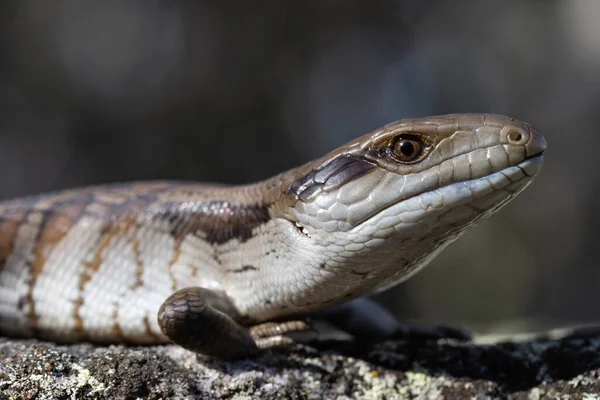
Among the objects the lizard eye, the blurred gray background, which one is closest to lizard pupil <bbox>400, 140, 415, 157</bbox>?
the lizard eye

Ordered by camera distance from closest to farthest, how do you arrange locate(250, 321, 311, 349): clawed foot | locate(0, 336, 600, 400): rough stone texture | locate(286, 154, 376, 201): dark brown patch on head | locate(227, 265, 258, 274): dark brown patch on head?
locate(0, 336, 600, 400): rough stone texture, locate(286, 154, 376, 201): dark brown patch on head, locate(250, 321, 311, 349): clawed foot, locate(227, 265, 258, 274): dark brown patch on head

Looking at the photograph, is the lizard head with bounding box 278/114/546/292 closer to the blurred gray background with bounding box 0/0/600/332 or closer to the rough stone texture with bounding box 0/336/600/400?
the rough stone texture with bounding box 0/336/600/400

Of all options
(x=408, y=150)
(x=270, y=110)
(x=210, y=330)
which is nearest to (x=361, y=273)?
(x=408, y=150)

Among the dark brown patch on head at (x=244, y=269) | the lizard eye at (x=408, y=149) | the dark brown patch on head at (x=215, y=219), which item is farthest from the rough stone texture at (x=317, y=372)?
the lizard eye at (x=408, y=149)

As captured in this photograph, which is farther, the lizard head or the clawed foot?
the clawed foot

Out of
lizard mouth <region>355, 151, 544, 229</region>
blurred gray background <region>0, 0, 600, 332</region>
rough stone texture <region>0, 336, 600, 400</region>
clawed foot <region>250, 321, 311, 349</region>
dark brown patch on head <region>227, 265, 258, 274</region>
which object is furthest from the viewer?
blurred gray background <region>0, 0, 600, 332</region>

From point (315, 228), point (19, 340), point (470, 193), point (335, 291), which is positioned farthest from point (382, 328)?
point (19, 340)

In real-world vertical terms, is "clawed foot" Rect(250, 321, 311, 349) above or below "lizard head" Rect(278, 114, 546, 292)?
below
